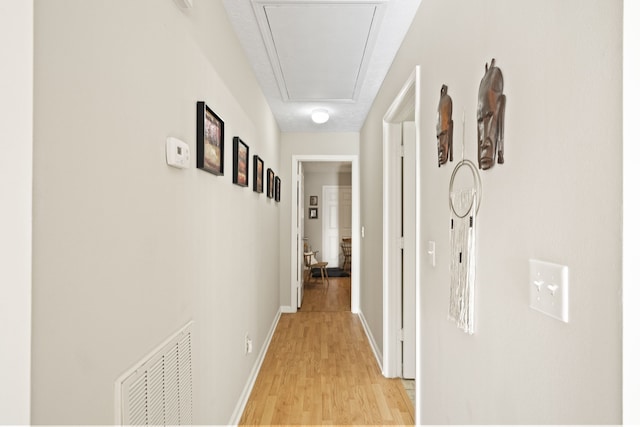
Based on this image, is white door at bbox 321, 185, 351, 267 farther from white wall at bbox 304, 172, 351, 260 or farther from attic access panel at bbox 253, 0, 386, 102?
attic access panel at bbox 253, 0, 386, 102

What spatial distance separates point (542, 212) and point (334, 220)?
7.46m

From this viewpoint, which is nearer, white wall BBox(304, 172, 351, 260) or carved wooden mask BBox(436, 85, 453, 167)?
carved wooden mask BBox(436, 85, 453, 167)

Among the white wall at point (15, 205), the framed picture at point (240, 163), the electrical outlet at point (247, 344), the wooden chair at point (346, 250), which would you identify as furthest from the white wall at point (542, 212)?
the wooden chair at point (346, 250)

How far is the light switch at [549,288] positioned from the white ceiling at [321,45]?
5.17ft

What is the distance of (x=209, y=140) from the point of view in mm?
1586

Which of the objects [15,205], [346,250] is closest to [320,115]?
[15,205]

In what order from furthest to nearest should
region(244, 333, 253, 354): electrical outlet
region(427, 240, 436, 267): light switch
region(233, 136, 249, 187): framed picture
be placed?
region(244, 333, 253, 354): electrical outlet, region(233, 136, 249, 187): framed picture, region(427, 240, 436, 267): light switch

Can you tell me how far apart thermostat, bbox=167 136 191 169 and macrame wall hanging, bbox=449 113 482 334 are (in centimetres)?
104

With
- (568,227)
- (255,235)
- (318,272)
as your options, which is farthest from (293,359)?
(318,272)

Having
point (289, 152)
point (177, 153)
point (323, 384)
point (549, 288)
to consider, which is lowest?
point (323, 384)

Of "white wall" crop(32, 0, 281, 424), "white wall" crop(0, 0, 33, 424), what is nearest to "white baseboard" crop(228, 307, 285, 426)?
"white wall" crop(32, 0, 281, 424)

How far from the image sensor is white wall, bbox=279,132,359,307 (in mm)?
4637

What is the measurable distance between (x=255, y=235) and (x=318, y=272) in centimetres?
494
